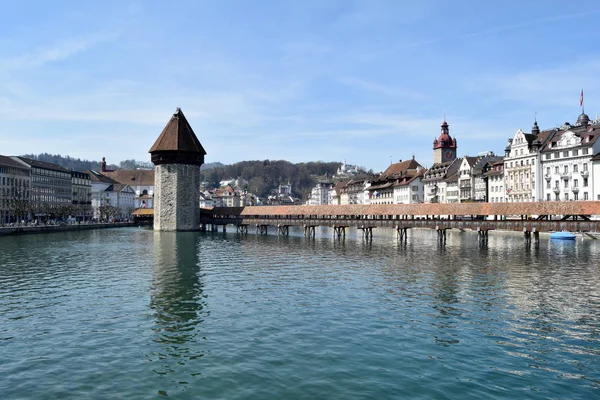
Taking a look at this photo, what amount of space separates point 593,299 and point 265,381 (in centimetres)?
1449

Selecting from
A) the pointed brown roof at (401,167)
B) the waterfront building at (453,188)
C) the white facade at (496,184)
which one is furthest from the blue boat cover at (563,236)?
the pointed brown roof at (401,167)

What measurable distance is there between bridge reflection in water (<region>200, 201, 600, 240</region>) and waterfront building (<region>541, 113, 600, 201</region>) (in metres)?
9.21

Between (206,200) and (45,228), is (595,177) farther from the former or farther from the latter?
(206,200)

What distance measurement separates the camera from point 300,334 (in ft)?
46.7

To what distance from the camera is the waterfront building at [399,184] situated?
10269 cm

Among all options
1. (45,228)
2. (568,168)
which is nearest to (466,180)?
(568,168)

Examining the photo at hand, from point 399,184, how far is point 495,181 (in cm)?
2644

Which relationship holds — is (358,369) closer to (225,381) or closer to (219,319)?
(225,381)

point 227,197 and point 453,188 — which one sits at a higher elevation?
point 227,197

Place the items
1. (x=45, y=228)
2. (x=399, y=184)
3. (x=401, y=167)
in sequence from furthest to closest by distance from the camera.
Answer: (x=401, y=167)
(x=399, y=184)
(x=45, y=228)

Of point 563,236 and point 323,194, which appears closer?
point 563,236

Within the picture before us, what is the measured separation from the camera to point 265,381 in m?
10.7

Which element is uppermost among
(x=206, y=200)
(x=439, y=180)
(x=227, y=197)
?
(x=439, y=180)

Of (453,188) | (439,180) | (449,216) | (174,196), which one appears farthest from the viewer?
(439,180)
